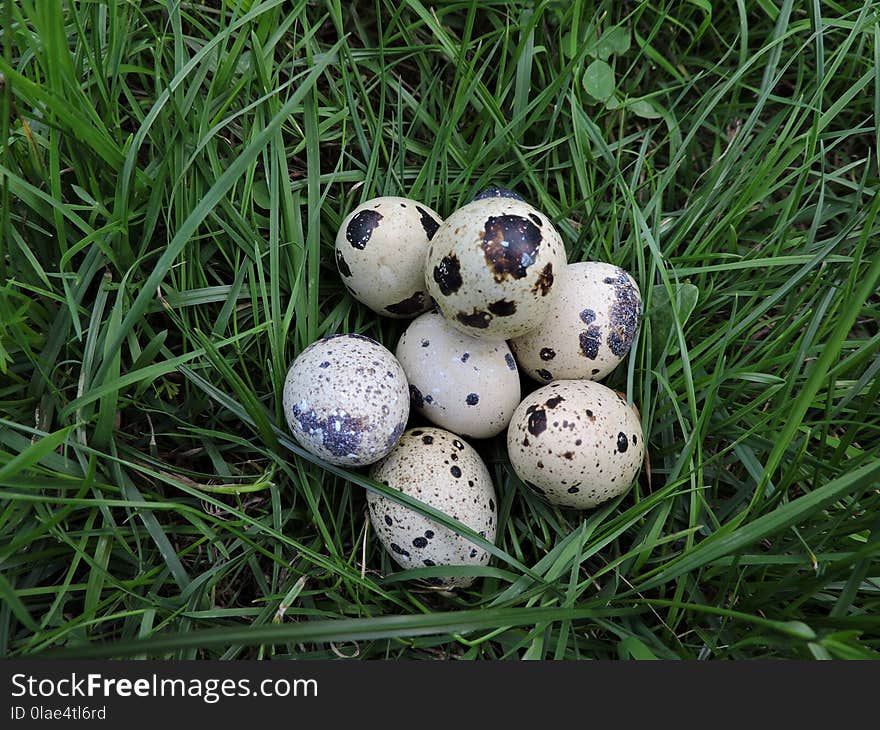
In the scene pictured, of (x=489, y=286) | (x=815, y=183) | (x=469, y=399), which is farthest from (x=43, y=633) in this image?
(x=815, y=183)

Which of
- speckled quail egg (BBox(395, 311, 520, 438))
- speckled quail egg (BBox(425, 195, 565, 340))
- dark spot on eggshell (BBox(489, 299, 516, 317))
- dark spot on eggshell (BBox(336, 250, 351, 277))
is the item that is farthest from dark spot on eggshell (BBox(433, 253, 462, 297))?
dark spot on eggshell (BBox(336, 250, 351, 277))

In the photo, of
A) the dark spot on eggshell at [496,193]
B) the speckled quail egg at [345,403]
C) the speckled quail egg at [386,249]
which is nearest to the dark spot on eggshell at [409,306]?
the speckled quail egg at [386,249]

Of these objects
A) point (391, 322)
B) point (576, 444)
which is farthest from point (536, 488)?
point (391, 322)

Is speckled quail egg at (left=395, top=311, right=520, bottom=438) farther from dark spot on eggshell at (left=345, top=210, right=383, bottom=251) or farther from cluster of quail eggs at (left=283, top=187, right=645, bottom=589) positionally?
dark spot on eggshell at (left=345, top=210, right=383, bottom=251)

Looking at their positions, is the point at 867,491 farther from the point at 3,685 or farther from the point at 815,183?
the point at 3,685

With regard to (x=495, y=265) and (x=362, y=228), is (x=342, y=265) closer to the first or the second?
(x=362, y=228)
